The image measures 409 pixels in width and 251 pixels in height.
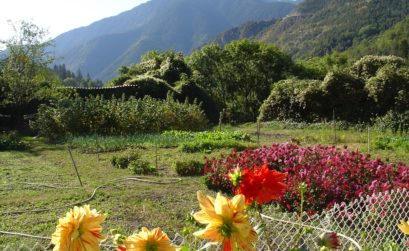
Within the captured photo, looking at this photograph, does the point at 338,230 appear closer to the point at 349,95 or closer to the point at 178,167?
the point at 178,167

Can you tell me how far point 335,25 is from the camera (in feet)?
363

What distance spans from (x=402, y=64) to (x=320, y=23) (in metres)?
105

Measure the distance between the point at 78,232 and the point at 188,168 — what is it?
7462 mm

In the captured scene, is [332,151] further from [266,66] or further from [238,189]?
[266,66]

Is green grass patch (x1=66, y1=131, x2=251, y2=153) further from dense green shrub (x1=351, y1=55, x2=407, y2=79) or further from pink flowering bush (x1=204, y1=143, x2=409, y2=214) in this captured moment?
dense green shrub (x1=351, y1=55, x2=407, y2=79)

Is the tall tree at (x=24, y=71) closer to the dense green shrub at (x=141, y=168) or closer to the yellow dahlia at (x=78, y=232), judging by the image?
the dense green shrub at (x=141, y=168)

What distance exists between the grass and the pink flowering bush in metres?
0.60

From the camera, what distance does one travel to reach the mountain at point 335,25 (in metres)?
91.9

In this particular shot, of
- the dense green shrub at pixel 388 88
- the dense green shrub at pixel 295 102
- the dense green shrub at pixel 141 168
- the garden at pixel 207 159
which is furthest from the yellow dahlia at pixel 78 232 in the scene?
the dense green shrub at pixel 295 102

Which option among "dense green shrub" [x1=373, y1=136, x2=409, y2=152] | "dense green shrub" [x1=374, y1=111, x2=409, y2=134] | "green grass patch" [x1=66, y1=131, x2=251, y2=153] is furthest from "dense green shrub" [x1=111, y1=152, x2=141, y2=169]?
"dense green shrub" [x1=374, y1=111, x2=409, y2=134]

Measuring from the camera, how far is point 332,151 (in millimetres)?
7820

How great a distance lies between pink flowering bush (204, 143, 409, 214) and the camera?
235 inches

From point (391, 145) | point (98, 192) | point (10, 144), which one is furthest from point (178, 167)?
point (10, 144)

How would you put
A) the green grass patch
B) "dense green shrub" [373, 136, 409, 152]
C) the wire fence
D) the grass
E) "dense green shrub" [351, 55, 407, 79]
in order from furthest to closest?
"dense green shrub" [351, 55, 407, 79] → the green grass patch → "dense green shrub" [373, 136, 409, 152] → the grass → the wire fence
